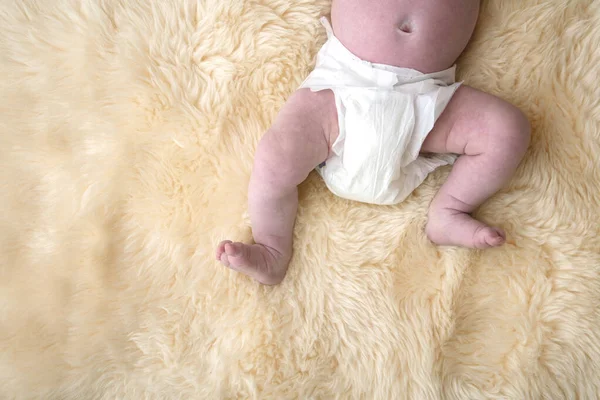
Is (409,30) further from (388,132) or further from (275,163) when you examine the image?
(275,163)

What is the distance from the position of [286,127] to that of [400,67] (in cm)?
29

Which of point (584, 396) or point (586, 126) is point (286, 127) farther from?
point (584, 396)

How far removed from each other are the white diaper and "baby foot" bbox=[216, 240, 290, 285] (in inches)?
8.2

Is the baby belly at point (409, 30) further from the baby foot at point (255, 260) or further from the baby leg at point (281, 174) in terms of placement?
the baby foot at point (255, 260)

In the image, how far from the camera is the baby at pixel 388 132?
1.01 meters

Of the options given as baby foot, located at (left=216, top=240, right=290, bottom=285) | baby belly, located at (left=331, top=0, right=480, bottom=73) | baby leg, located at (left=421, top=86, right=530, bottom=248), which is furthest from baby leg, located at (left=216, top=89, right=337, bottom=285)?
baby leg, located at (left=421, top=86, right=530, bottom=248)

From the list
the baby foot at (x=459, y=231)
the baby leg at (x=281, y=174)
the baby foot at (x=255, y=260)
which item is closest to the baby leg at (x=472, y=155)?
the baby foot at (x=459, y=231)

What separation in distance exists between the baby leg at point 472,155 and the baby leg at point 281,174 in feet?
0.81

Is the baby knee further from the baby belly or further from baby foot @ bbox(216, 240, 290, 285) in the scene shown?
the baby belly

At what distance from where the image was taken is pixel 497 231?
998 millimetres

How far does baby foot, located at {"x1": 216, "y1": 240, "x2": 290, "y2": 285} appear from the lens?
1.00 m

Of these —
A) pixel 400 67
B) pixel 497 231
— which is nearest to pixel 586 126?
pixel 497 231

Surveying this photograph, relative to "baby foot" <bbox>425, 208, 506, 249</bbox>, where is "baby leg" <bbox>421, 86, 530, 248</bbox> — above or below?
above

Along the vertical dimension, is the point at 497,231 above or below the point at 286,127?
below
